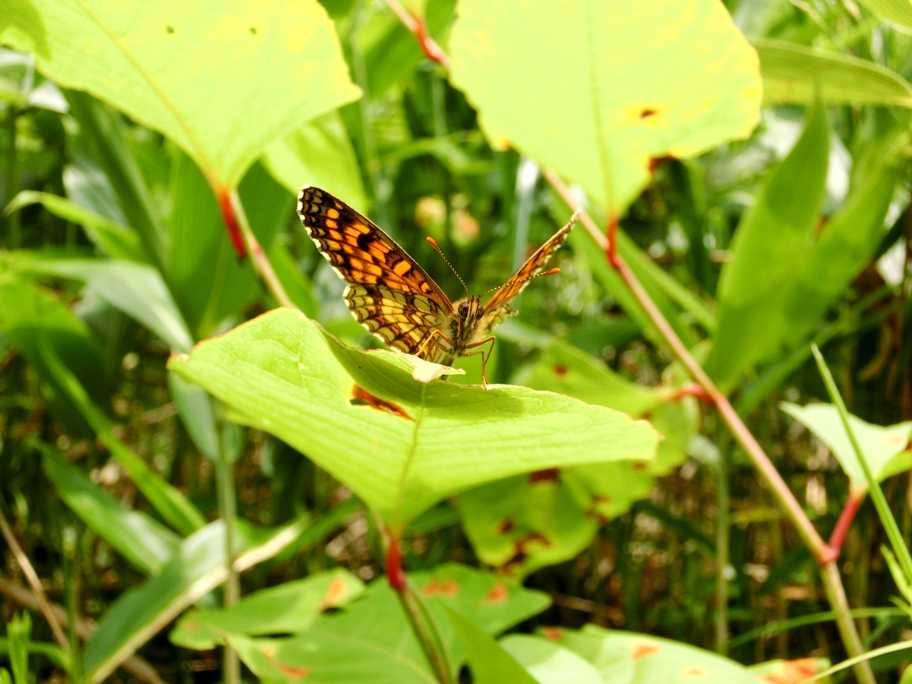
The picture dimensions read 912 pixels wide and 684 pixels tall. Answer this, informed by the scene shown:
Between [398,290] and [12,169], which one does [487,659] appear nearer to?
[398,290]

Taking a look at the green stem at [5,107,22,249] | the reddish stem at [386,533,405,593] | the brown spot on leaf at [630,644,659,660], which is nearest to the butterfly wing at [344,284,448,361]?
the reddish stem at [386,533,405,593]

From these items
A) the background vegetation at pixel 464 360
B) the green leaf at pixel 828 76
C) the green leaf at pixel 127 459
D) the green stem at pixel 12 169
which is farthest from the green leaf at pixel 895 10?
the green stem at pixel 12 169

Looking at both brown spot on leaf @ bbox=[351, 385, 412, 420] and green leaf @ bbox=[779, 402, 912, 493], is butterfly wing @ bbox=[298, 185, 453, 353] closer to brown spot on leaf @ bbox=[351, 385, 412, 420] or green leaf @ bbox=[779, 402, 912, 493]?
brown spot on leaf @ bbox=[351, 385, 412, 420]

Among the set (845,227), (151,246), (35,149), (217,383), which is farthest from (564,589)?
(35,149)

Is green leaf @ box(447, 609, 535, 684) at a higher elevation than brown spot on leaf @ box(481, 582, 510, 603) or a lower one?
higher

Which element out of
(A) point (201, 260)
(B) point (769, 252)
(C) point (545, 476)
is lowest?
(C) point (545, 476)

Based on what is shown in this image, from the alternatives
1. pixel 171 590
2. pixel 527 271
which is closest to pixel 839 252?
pixel 527 271
